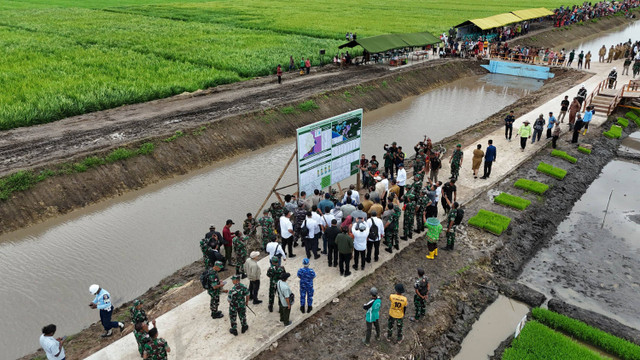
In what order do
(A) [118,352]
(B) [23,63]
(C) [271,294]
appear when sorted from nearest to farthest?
(A) [118,352], (C) [271,294], (B) [23,63]

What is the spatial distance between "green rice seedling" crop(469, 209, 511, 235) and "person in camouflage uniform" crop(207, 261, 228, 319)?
8.25m

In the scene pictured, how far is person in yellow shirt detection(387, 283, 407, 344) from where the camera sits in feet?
27.8

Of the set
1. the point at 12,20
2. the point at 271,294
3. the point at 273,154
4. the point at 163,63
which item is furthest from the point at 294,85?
the point at 12,20

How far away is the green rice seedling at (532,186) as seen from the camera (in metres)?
15.6

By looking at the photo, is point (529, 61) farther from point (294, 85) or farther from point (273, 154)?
point (273, 154)

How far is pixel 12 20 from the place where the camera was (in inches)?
2205

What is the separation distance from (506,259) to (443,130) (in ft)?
43.0

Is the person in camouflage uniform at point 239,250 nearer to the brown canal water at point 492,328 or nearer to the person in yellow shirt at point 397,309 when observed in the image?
the person in yellow shirt at point 397,309

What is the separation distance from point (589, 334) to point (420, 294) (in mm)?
4106

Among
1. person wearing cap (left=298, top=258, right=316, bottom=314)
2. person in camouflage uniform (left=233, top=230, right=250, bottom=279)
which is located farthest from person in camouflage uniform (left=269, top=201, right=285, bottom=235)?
person wearing cap (left=298, top=258, right=316, bottom=314)

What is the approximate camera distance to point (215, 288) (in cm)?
895

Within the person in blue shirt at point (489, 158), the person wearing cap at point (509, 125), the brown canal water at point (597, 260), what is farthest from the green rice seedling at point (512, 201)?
the person wearing cap at point (509, 125)

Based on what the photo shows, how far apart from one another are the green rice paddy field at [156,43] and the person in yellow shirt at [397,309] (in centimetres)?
2030

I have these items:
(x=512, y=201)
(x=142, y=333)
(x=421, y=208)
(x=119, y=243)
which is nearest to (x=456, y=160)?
(x=512, y=201)
